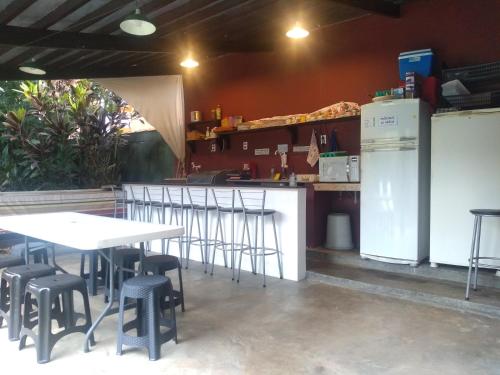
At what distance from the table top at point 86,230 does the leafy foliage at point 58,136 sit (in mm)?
3686

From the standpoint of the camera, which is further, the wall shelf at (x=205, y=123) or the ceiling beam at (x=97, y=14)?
the wall shelf at (x=205, y=123)

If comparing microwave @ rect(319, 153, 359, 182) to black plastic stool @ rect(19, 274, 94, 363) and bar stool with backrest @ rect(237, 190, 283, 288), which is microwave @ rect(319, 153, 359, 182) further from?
black plastic stool @ rect(19, 274, 94, 363)

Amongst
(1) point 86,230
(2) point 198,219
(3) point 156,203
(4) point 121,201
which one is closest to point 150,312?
(1) point 86,230

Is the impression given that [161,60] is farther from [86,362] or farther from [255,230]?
[86,362]

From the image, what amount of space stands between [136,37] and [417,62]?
3483 mm

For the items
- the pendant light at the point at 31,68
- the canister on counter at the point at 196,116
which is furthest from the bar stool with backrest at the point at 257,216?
the pendant light at the point at 31,68

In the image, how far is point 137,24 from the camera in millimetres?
3701

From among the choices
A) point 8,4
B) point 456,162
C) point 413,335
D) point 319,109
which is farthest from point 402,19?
point 8,4

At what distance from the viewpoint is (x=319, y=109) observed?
5703 mm

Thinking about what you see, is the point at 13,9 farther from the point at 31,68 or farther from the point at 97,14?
the point at 31,68

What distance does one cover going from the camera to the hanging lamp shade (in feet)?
11.9

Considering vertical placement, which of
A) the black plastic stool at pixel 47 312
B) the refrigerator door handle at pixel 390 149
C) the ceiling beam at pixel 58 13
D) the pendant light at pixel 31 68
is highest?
the ceiling beam at pixel 58 13

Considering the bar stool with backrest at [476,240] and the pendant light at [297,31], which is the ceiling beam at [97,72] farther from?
the bar stool with backrest at [476,240]

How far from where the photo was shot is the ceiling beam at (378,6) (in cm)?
437
